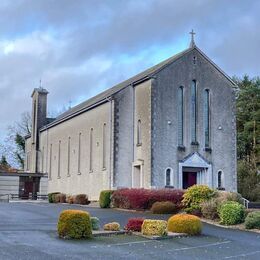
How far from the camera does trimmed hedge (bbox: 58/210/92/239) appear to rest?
16.8m

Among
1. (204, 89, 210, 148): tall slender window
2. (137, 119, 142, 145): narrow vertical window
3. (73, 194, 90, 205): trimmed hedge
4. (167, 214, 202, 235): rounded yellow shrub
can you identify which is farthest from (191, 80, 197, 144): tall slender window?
(167, 214, 202, 235): rounded yellow shrub

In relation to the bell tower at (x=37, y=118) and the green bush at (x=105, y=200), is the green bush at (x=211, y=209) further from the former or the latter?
the bell tower at (x=37, y=118)

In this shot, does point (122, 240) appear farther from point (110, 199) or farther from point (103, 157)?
point (103, 157)

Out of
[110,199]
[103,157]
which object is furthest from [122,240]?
[103,157]

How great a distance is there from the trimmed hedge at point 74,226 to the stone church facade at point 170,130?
19.8m

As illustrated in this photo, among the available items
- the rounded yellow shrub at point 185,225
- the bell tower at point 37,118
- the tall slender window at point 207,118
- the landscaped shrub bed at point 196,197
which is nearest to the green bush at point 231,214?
the landscaped shrub bed at point 196,197

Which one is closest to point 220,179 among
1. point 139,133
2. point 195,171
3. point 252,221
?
point 195,171

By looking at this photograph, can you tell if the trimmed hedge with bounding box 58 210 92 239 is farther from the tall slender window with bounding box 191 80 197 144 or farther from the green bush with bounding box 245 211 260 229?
the tall slender window with bounding box 191 80 197 144

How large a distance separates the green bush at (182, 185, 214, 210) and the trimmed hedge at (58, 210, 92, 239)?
11.6 meters

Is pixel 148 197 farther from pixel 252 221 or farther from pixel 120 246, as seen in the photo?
pixel 120 246

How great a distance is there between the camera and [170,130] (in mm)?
38156

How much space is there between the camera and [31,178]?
197 feet

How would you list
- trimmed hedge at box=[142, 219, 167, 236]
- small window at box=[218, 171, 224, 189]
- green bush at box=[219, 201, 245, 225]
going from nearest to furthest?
trimmed hedge at box=[142, 219, 167, 236]
green bush at box=[219, 201, 245, 225]
small window at box=[218, 171, 224, 189]

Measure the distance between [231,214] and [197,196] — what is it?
400 cm
